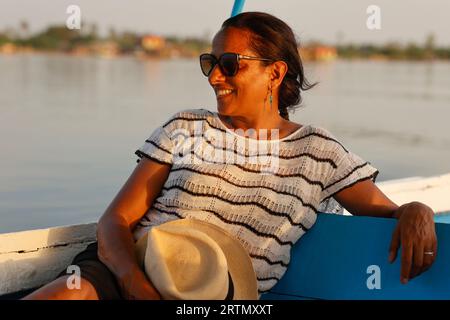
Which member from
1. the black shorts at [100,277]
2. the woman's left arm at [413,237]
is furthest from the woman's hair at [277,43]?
the black shorts at [100,277]

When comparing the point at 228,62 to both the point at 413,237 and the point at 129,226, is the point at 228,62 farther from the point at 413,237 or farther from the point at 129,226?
the point at 413,237

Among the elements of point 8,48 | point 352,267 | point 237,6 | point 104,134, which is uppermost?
point 237,6

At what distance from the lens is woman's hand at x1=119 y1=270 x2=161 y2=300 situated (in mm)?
2270

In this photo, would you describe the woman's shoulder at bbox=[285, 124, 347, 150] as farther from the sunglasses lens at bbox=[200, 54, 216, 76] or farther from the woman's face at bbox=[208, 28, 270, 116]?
the sunglasses lens at bbox=[200, 54, 216, 76]

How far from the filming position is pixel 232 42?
257 centimetres

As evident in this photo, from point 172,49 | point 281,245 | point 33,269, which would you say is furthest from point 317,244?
point 172,49

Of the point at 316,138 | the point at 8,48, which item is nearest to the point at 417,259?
the point at 316,138

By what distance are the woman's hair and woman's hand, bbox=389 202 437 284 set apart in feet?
1.73

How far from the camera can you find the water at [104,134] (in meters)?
6.92

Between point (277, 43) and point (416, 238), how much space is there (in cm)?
66

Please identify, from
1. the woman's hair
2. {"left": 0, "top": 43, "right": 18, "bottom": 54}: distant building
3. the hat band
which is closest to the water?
the woman's hair

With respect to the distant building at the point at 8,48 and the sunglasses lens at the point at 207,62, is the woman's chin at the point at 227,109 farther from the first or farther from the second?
the distant building at the point at 8,48
